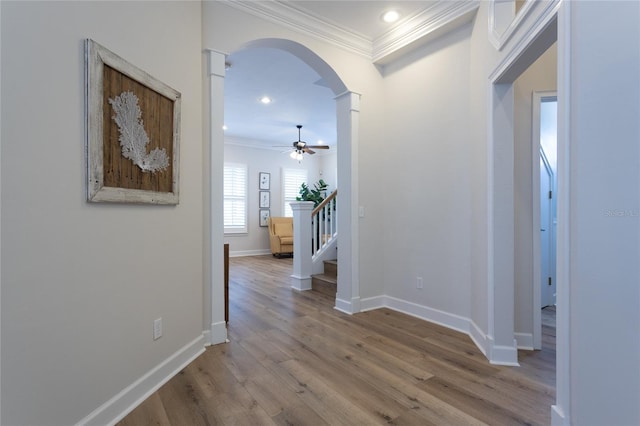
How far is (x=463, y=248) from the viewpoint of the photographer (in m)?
3.00

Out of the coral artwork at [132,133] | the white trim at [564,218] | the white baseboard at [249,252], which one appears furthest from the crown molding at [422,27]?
the white baseboard at [249,252]

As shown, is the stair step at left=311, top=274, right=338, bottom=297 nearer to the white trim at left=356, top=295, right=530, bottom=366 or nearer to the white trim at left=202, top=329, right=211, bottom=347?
the white trim at left=356, top=295, right=530, bottom=366

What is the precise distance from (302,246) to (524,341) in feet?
9.47

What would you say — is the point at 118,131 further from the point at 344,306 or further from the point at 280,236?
the point at 280,236

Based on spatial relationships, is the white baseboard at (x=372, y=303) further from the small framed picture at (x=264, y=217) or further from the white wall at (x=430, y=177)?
the small framed picture at (x=264, y=217)

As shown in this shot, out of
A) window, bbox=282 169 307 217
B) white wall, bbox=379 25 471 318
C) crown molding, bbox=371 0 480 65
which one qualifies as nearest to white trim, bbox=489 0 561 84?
white wall, bbox=379 25 471 318

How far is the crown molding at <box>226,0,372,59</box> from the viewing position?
2.86m

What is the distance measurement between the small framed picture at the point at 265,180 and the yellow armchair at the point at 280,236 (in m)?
0.95

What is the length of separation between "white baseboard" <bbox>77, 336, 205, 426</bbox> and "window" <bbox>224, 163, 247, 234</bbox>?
5.94m

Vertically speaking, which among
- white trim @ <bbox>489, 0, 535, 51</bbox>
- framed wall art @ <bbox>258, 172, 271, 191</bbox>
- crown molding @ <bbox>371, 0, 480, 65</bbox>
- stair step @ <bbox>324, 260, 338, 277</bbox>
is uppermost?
crown molding @ <bbox>371, 0, 480, 65</bbox>

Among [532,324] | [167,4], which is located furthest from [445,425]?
[167,4]

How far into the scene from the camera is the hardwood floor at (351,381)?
5.67ft

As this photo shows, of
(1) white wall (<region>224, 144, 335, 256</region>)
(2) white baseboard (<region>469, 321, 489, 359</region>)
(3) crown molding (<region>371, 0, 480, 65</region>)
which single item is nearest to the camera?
(2) white baseboard (<region>469, 321, 489, 359</region>)

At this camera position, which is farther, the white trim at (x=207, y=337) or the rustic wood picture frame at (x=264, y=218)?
the rustic wood picture frame at (x=264, y=218)
